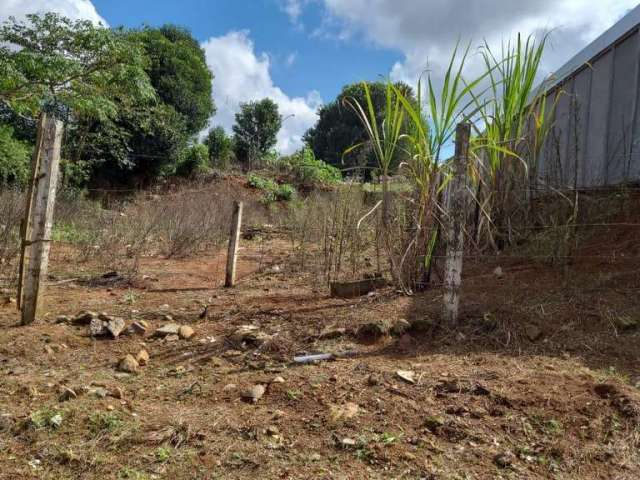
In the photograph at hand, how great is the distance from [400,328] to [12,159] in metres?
9.43

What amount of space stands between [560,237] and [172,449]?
2964 mm

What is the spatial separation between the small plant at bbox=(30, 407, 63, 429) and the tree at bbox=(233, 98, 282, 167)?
18197 millimetres

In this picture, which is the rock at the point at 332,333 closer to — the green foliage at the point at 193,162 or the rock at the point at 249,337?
the rock at the point at 249,337

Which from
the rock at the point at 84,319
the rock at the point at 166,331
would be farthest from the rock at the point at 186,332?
the rock at the point at 84,319

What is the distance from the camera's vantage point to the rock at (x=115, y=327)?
3.00 m

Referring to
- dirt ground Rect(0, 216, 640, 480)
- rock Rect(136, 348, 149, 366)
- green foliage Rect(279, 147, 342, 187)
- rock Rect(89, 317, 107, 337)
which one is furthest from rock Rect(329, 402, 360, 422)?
green foliage Rect(279, 147, 342, 187)

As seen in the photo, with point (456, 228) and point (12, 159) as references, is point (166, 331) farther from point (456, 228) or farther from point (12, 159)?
point (12, 159)

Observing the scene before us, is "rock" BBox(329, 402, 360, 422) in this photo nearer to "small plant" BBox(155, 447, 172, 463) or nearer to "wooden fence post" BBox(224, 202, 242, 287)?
"small plant" BBox(155, 447, 172, 463)

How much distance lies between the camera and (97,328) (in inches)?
119

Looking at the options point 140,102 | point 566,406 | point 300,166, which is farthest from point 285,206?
point 566,406

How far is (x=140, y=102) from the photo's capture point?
11148 mm

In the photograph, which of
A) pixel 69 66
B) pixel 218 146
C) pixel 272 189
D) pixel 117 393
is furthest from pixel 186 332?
pixel 218 146

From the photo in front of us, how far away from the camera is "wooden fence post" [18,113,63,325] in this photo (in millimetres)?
3186

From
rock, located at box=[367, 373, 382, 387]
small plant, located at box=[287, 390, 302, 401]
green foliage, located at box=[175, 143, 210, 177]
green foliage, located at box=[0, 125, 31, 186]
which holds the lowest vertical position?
small plant, located at box=[287, 390, 302, 401]
